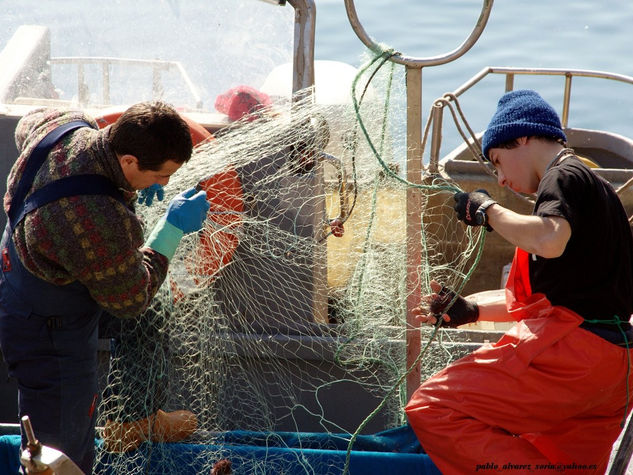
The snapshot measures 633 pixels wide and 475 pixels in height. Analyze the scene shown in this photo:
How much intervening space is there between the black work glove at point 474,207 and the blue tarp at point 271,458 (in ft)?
3.31

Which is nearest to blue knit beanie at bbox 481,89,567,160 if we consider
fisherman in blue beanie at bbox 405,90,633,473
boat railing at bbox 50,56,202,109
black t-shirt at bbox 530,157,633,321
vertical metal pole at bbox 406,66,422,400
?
fisherman in blue beanie at bbox 405,90,633,473

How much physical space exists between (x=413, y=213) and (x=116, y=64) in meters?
2.21

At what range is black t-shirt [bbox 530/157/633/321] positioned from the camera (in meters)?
2.33

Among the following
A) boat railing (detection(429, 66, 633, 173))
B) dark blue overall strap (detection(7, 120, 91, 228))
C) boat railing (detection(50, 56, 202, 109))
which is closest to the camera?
dark blue overall strap (detection(7, 120, 91, 228))

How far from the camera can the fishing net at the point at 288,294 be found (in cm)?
311

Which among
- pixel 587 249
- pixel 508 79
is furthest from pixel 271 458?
pixel 508 79

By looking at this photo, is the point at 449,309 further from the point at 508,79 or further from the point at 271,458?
the point at 508,79

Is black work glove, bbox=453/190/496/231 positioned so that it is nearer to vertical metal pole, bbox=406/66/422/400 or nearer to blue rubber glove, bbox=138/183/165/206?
vertical metal pole, bbox=406/66/422/400

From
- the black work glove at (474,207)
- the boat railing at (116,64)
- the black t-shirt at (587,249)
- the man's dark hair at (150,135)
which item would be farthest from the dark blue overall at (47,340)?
the boat railing at (116,64)

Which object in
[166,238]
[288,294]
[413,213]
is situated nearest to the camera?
[166,238]

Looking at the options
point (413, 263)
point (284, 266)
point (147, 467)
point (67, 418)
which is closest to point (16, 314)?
point (67, 418)

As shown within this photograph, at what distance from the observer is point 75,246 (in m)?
2.33

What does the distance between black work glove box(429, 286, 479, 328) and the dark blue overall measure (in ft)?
4.09

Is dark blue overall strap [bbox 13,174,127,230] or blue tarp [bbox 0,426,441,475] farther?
blue tarp [bbox 0,426,441,475]
